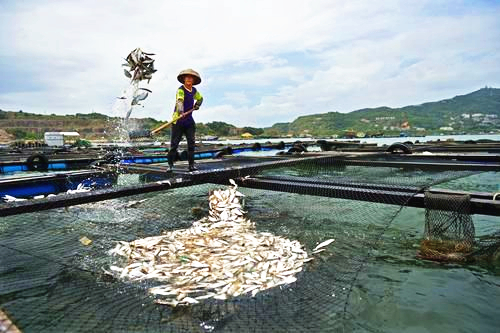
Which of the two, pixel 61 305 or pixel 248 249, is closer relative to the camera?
pixel 61 305

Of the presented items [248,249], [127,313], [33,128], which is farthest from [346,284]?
[33,128]

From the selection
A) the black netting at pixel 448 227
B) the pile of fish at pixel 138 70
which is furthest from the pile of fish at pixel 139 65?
the black netting at pixel 448 227

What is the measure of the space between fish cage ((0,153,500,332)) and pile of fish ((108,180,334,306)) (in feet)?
0.08

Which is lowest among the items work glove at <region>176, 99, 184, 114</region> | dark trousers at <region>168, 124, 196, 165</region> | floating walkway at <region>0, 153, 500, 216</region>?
floating walkway at <region>0, 153, 500, 216</region>

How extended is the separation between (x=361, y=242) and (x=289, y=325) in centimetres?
303

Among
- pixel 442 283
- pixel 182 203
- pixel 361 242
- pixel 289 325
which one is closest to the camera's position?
pixel 289 325

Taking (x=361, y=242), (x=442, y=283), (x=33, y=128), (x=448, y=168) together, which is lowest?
(x=442, y=283)

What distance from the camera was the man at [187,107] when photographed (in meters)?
9.08

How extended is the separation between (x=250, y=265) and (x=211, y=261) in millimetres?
608

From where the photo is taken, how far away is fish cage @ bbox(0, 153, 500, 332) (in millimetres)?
3535

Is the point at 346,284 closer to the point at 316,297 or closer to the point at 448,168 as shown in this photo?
the point at 316,297

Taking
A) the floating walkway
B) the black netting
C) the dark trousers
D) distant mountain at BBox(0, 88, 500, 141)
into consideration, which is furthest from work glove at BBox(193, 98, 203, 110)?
distant mountain at BBox(0, 88, 500, 141)

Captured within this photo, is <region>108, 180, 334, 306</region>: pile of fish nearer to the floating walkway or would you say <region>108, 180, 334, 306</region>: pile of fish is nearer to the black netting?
the floating walkway

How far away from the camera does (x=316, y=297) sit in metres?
3.69
